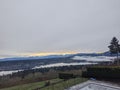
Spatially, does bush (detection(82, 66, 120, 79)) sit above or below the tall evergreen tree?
below

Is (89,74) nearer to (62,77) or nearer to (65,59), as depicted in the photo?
(62,77)

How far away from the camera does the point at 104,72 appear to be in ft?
96.2

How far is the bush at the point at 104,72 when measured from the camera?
28469 millimetres

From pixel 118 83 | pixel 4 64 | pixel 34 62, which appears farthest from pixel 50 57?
pixel 118 83

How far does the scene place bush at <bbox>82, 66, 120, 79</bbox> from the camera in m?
28.5

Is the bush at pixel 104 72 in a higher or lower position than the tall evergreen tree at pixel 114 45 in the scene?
lower

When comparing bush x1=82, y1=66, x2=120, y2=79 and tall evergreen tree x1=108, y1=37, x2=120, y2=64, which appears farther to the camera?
tall evergreen tree x1=108, y1=37, x2=120, y2=64

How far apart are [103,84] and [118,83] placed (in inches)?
105

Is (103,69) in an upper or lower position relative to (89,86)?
upper

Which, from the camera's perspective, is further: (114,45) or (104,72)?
(114,45)

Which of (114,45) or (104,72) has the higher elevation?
(114,45)

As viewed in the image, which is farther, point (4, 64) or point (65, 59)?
point (65, 59)

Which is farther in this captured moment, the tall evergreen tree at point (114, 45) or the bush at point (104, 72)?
the tall evergreen tree at point (114, 45)

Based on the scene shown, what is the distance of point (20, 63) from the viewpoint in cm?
7656
